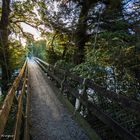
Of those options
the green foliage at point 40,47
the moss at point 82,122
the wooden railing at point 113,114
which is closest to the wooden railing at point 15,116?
the moss at point 82,122

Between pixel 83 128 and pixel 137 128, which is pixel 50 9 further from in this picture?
pixel 137 128

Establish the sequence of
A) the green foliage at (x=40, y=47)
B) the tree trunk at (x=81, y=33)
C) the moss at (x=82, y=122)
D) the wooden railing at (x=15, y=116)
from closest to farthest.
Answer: the wooden railing at (x=15, y=116) < the moss at (x=82, y=122) < the tree trunk at (x=81, y=33) < the green foliage at (x=40, y=47)

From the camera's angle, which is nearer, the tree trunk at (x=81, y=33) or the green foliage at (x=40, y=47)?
the tree trunk at (x=81, y=33)

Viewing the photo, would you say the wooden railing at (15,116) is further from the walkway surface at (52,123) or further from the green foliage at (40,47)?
the green foliage at (40,47)

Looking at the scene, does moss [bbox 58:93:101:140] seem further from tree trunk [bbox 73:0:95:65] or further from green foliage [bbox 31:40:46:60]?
green foliage [bbox 31:40:46:60]

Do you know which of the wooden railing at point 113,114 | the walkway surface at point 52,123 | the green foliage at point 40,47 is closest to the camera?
the wooden railing at point 113,114

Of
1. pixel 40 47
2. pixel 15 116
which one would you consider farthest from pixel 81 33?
pixel 40 47

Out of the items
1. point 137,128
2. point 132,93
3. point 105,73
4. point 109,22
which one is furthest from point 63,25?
point 137,128

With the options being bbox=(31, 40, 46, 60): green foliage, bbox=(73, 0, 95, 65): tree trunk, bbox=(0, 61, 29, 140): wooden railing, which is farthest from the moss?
bbox=(31, 40, 46, 60): green foliage

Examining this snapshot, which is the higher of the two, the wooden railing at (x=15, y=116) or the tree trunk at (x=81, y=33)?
the tree trunk at (x=81, y=33)

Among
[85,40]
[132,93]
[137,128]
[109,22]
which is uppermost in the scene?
[109,22]

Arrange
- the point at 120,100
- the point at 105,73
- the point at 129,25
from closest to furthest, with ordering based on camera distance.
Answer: the point at 120,100
the point at 105,73
the point at 129,25

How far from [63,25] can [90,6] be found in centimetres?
167

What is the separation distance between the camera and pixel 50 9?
525 inches
